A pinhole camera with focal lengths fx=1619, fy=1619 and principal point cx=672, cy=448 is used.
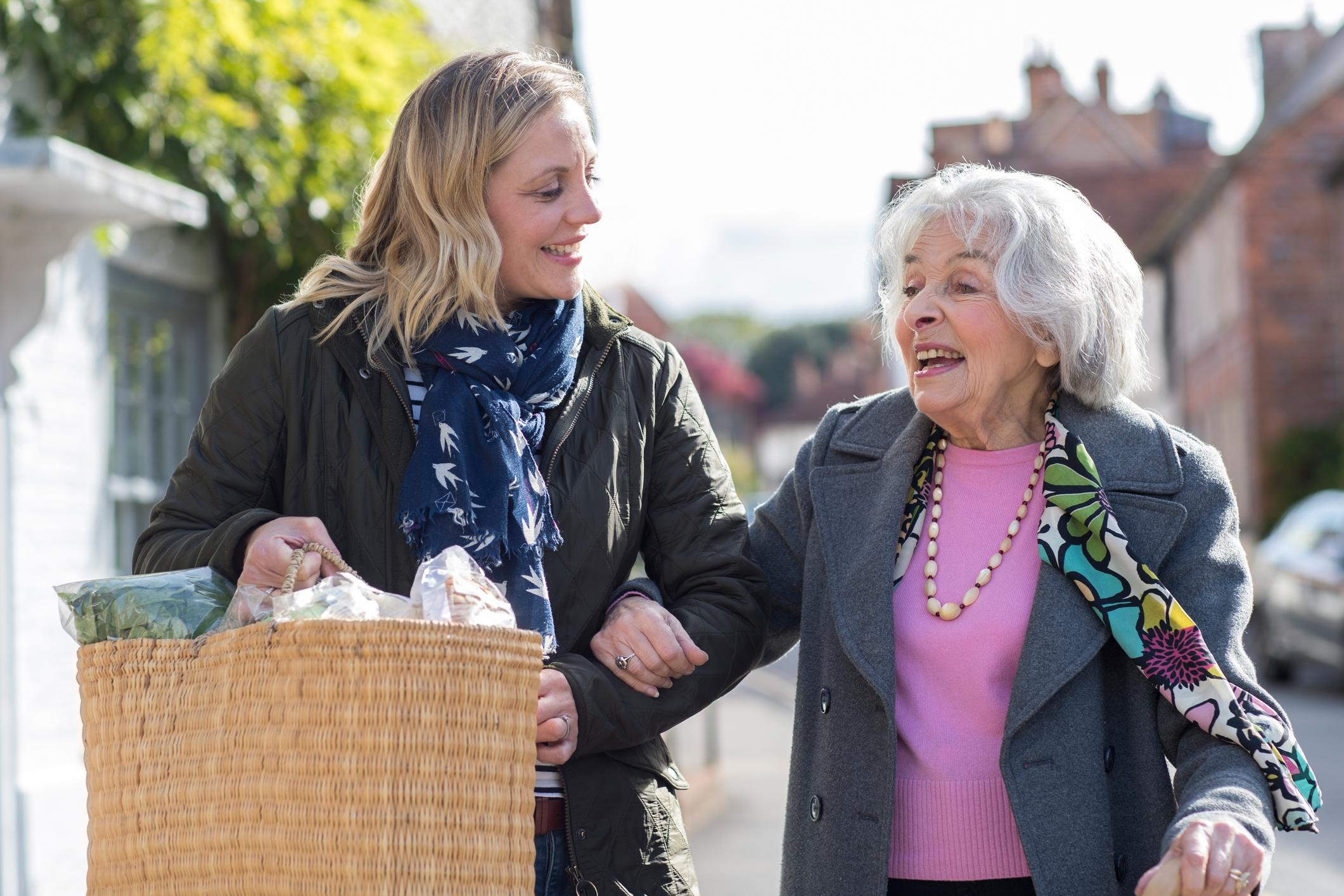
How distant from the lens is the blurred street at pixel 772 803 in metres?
7.55

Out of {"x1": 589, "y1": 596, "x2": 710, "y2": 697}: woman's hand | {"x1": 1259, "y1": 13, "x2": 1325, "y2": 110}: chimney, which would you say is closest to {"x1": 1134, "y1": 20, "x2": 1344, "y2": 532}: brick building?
{"x1": 1259, "y1": 13, "x2": 1325, "y2": 110}: chimney

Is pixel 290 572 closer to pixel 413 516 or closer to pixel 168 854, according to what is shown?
pixel 413 516

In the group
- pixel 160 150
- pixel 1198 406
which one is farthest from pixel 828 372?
pixel 160 150

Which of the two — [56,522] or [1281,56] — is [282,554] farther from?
[1281,56]

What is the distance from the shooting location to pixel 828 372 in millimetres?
93062

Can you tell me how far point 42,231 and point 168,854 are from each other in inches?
160

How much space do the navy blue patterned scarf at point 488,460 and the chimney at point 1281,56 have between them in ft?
113

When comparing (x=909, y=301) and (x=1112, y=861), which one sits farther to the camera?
(x=909, y=301)

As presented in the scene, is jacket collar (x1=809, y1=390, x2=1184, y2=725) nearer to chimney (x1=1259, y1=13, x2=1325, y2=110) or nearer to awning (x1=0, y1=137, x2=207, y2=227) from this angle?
awning (x1=0, y1=137, x2=207, y2=227)

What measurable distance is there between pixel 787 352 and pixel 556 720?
94.8 meters

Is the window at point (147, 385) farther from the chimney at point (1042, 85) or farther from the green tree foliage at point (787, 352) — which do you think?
the green tree foliage at point (787, 352)

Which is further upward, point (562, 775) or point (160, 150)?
point (160, 150)

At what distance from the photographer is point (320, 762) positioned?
2088 millimetres

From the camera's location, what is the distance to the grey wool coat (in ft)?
8.49
